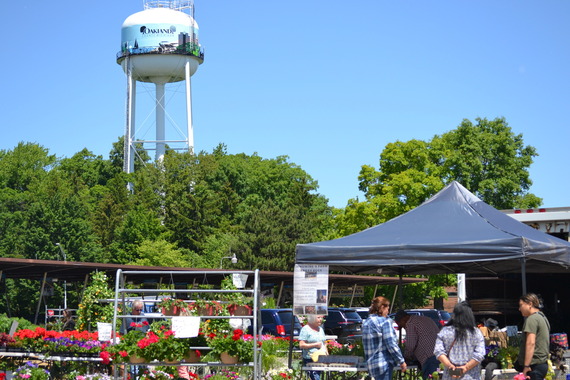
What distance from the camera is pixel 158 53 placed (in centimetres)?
7538

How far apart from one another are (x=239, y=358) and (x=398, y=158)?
4039 cm

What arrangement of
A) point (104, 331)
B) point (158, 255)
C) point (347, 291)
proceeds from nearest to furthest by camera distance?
1. point (104, 331)
2. point (347, 291)
3. point (158, 255)

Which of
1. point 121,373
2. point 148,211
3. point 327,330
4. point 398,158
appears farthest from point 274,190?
point 121,373

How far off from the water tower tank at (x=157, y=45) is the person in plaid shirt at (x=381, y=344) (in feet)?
217

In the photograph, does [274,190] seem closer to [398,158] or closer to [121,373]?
[398,158]

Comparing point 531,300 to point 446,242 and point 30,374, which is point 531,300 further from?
point 30,374

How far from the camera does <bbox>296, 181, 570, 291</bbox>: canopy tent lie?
41.8ft

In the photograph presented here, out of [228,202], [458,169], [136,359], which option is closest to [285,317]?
[136,359]

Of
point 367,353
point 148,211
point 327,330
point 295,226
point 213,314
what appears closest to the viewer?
point 367,353

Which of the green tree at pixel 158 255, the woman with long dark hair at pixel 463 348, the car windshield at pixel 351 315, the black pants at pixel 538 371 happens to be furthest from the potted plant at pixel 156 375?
the green tree at pixel 158 255

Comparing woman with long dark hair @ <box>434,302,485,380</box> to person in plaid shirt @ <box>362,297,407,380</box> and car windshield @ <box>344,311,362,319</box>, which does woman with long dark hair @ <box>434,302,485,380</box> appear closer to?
person in plaid shirt @ <box>362,297,407,380</box>

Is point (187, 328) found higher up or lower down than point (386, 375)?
higher up

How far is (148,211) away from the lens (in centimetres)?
7162

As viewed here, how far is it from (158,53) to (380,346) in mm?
66325
